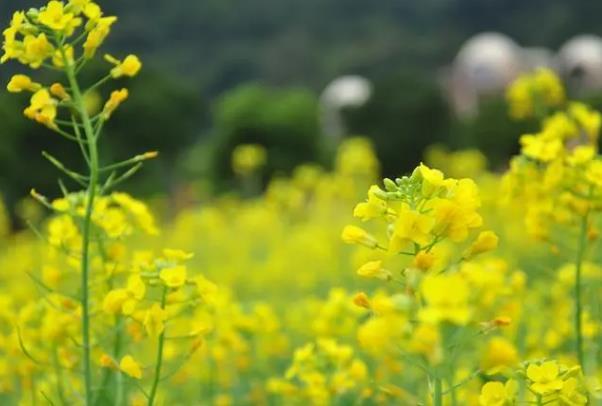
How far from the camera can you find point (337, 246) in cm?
838

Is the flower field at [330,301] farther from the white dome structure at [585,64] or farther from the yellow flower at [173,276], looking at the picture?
the white dome structure at [585,64]

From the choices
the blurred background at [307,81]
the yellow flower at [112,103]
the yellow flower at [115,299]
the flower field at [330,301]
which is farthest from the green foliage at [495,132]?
the yellow flower at [115,299]

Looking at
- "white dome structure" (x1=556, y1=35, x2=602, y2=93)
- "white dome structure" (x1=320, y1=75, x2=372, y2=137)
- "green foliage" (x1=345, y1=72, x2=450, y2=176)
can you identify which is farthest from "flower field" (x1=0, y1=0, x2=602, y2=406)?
"white dome structure" (x1=320, y1=75, x2=372, y2=137)

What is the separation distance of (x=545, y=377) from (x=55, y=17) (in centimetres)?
109

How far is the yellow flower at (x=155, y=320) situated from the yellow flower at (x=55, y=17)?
55cm

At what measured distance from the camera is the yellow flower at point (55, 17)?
199 cm

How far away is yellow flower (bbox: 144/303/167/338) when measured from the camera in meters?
1.95

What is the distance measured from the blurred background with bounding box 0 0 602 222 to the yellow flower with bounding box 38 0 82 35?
1.01 m

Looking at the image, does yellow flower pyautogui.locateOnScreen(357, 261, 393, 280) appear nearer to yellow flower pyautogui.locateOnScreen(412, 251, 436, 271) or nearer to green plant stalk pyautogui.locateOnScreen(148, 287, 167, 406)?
yellow flower pyautogui.locateOnScreen(412, 251, 436, 271)

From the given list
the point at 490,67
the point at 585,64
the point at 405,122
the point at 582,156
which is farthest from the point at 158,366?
the point at 490,67

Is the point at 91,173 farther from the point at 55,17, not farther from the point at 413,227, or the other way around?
the point at 413,227

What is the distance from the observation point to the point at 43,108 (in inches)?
81.5

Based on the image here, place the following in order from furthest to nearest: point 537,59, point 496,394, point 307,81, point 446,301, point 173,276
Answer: point 307,81 → point 537,59 → point 173,276 → point 496,394 → point 446,301

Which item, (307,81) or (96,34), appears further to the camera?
(307,81)
